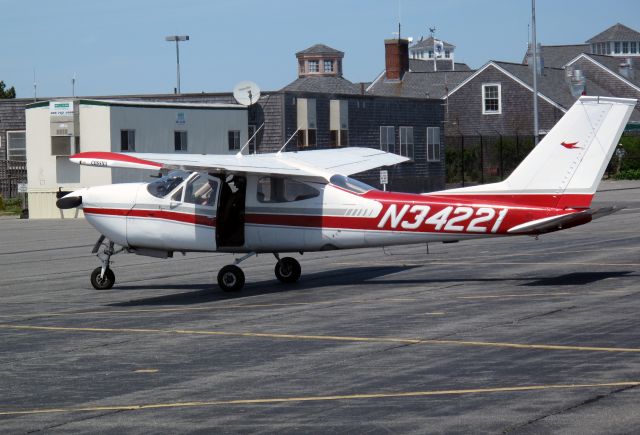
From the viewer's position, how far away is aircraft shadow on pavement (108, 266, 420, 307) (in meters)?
18.9

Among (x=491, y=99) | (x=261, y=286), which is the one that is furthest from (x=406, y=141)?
(x=261, y=286)

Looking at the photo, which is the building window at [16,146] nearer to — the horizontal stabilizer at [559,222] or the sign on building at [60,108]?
the sign on building at [60,108]

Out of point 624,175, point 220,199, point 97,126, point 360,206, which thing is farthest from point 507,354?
point 624,175

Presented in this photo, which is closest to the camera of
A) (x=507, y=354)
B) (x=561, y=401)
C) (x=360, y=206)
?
(x=561, y=401)

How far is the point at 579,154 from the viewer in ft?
58.0

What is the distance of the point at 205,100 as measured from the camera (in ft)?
175

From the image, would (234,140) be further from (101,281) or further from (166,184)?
(166,184)

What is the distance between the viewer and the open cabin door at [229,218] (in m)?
19.5

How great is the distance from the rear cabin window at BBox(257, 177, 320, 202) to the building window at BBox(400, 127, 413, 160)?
40341mm

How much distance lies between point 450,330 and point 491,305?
90.6 inches

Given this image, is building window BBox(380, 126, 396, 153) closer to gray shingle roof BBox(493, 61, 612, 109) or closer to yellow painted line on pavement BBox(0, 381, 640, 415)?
gray shingle roof BBox(493, 61, 612, 109)

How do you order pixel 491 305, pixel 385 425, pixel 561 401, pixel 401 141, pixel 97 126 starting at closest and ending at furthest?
pixel 385 425 → pixel 561 401 → pixel 491 305 → pixel 97 126 → pixel 401 141

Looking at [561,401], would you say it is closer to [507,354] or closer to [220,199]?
[507,354]

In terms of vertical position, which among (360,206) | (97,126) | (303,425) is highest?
(97,126)
